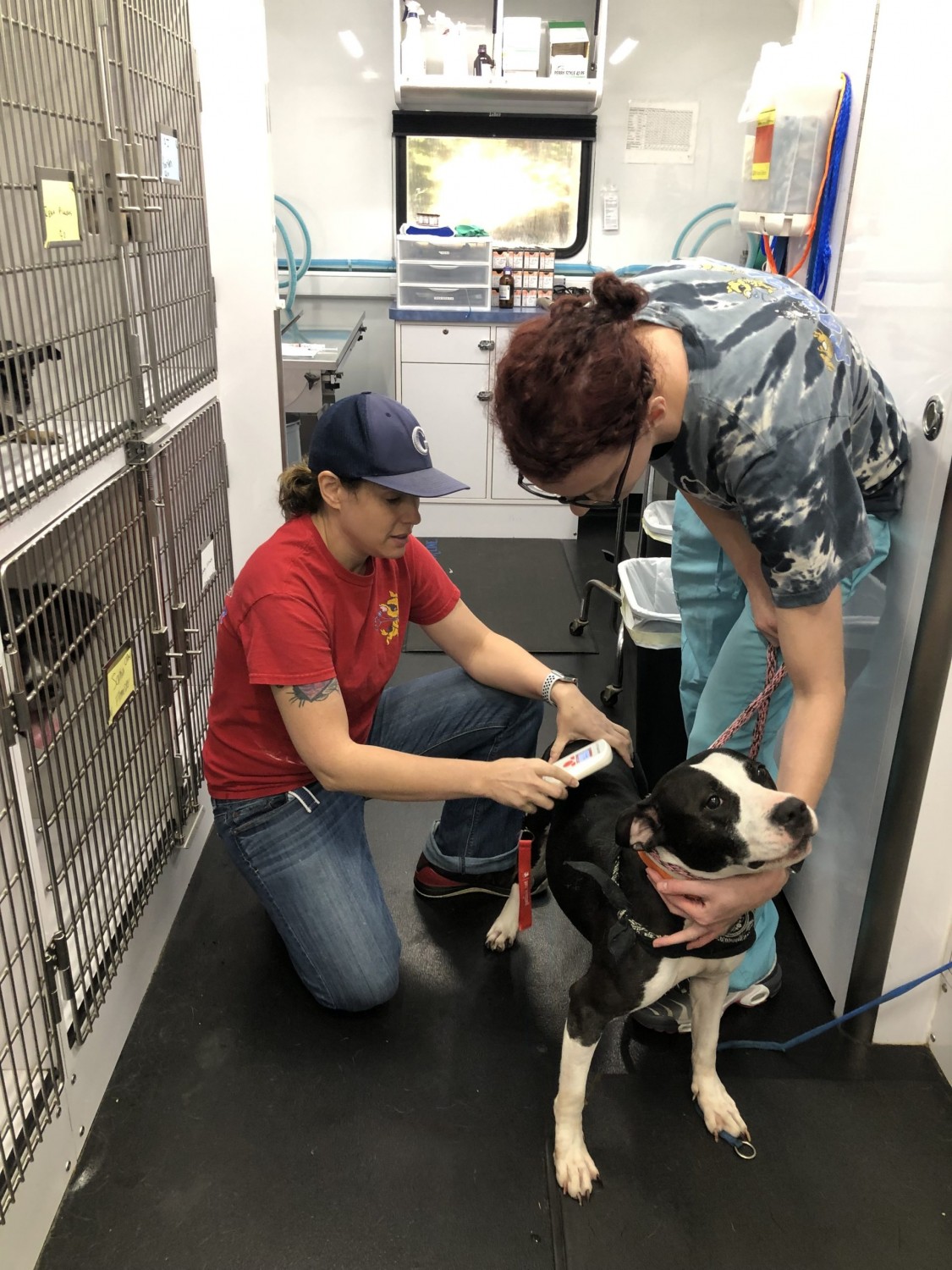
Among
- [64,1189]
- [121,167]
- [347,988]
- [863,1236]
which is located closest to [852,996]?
[863,1236]

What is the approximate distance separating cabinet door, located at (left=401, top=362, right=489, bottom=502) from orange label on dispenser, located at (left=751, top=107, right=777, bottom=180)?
1829mm

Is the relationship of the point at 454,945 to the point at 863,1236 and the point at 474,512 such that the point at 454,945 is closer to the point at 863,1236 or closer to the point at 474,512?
the point at 863,1236

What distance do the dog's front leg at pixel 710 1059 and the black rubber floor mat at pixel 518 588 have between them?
72.6 inches

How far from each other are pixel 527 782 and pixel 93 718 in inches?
27.1

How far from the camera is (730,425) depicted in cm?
117

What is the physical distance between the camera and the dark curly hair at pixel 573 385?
108cm

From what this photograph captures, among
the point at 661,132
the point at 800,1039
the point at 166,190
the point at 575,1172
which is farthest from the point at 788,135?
the point at 661,132

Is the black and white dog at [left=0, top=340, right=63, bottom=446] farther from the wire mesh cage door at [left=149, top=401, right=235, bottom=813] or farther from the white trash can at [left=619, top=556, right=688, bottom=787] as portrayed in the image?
the white trash can at [left=619, top=556, right=688, bottom=787]

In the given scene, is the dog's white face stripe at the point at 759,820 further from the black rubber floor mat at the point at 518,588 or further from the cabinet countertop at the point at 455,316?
the cabinet countertop at the point at 455,316

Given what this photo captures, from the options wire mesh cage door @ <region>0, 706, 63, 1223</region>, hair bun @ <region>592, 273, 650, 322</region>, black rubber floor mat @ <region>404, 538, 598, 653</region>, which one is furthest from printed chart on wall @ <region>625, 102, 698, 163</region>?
wire mesh cage door @ <region>0, 706, 63, 1223</region>

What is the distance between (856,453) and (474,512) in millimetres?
3190

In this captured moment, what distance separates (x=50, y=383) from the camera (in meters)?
1.36

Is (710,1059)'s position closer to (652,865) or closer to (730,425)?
(652,865)

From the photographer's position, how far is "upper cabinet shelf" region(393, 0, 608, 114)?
4160 mm
